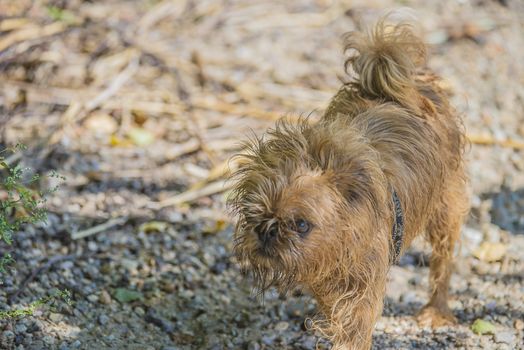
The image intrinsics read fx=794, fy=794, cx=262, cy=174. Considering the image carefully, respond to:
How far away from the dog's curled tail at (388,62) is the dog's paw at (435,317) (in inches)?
59.6

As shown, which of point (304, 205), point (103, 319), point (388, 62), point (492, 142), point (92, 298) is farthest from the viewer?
point (492, 142)

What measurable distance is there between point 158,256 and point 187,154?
1.62 m

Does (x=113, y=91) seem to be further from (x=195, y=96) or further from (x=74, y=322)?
(x=74, y=322)

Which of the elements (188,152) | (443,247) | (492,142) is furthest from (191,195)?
(492,142)

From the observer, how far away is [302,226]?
378 centimetres

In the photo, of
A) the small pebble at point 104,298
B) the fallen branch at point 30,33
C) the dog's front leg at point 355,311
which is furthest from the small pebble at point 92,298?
the fallen branch at point 30,33

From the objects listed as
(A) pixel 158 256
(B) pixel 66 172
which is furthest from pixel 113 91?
(A) pixel 158 256

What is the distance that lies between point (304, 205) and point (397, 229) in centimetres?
78

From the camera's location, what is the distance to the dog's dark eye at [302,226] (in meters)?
3.77

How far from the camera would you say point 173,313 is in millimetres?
5344

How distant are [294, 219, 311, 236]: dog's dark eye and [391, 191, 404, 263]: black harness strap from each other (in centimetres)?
64

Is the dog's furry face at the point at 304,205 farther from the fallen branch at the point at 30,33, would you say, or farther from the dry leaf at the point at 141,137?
the fallen branch at the point at 30,33

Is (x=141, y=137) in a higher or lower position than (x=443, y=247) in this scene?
lower

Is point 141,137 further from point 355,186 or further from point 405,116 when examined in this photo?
point 355,186
